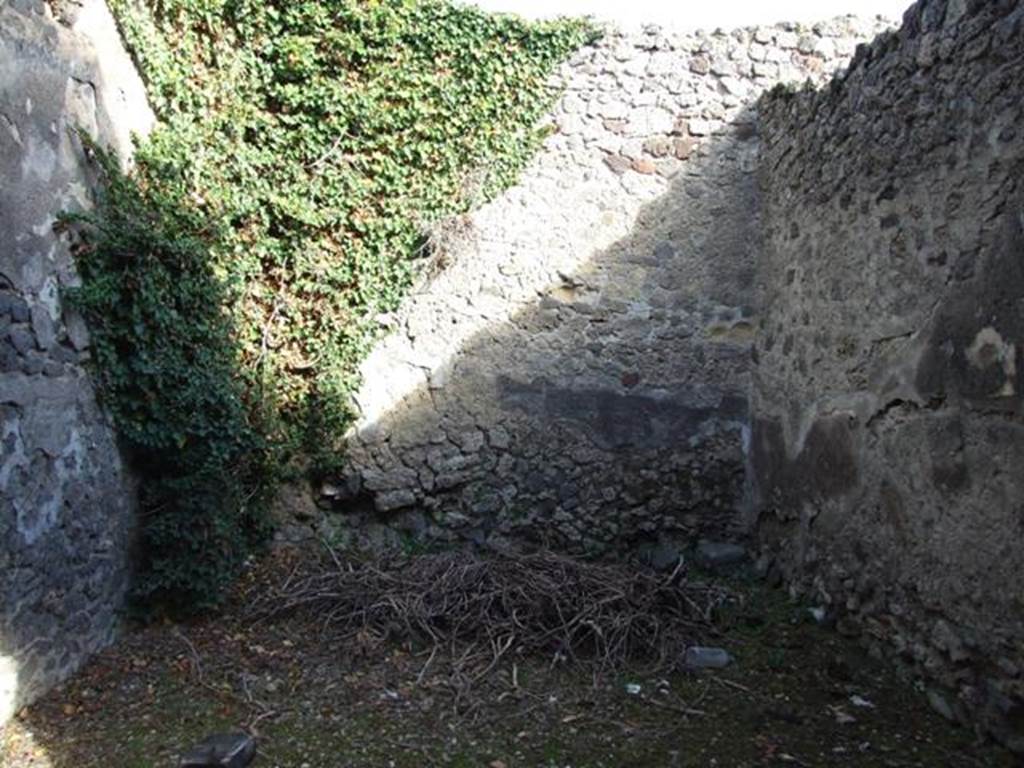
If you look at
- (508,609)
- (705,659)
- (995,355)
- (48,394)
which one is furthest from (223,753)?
(995,355)

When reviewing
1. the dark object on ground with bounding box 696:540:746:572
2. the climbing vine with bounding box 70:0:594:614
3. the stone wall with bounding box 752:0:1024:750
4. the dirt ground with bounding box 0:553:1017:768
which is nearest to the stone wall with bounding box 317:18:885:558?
the dark object on ground with bounding box 696:540:746:572

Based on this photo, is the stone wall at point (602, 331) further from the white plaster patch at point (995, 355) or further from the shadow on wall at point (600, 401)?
the white plaster patch at point (995, 355)

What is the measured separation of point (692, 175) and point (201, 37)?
349cm

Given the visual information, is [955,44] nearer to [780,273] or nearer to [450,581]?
[780,273]

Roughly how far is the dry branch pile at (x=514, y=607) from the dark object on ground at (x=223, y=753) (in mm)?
1012

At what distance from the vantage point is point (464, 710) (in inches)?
136

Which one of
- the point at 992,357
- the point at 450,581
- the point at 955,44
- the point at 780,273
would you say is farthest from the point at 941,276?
the point at 450,581

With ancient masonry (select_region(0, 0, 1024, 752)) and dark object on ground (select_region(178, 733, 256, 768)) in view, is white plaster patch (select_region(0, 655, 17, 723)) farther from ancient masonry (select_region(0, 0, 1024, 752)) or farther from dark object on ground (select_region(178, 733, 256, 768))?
dark object on ground (select_region(178, 733, 256, 768))

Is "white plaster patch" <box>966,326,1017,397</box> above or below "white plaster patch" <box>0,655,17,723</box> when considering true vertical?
above

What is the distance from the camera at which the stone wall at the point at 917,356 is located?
9.72ft

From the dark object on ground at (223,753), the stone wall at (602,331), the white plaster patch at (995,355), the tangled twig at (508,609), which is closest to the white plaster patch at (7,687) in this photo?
the dark object on ground at (223,753)

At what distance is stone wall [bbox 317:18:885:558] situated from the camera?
549 centimetres

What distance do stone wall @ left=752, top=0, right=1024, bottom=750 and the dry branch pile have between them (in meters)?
0.94

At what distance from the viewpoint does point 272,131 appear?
520 centimetres
